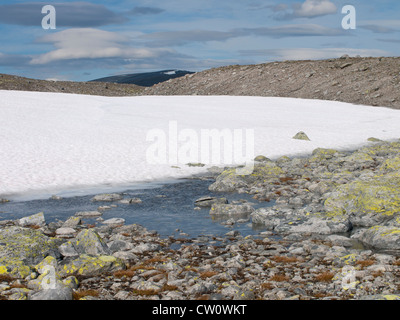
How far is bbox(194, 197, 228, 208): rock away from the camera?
Answer: 50.7 feet

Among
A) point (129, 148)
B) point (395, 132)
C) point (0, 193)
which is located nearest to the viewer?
point (0, 193)

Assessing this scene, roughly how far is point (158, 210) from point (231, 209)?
2.52 meters

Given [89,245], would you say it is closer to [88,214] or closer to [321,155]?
[88,214]

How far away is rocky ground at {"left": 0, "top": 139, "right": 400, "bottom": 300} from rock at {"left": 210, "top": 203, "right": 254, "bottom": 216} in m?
0.03

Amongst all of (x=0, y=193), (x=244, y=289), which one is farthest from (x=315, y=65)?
(x=244, y=289)

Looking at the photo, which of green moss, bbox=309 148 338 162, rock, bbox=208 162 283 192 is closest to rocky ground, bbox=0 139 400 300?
rock, bbox=208 162 283 192

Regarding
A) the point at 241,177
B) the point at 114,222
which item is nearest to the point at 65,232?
the point at 114,222

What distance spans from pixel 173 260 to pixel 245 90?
6795cm

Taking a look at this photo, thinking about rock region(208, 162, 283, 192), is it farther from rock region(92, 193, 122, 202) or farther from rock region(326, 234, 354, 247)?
rock region(326, 234, 354, 247)

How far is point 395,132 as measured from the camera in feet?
117

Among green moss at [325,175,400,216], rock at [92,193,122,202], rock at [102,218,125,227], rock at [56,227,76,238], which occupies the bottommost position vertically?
rock at [56,227,76,238]

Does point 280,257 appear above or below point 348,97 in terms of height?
below

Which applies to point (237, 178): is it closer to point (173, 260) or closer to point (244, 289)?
point (173, 260)

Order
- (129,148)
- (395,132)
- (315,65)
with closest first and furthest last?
(129,148)
(395,132)
(315,65)
